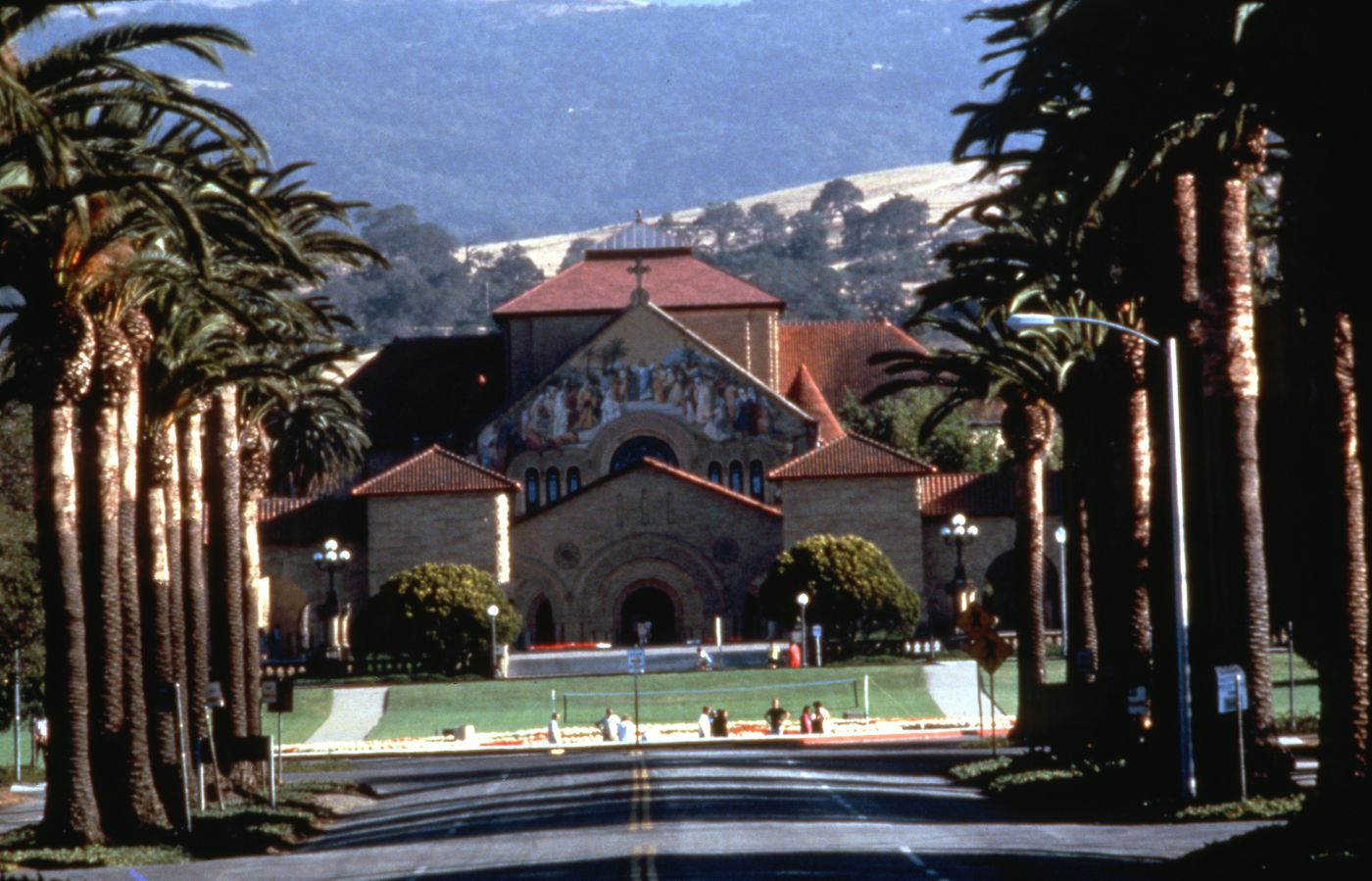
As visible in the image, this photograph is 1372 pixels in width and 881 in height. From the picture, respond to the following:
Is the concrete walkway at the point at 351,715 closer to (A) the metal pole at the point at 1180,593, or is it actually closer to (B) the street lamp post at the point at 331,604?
(B) the street lamp post at the point at 331,604

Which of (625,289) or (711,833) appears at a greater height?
(625,289)

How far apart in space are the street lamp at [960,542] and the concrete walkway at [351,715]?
686 inches

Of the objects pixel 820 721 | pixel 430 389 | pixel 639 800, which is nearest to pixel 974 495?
pixel 430 389

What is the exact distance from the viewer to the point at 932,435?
105312 millimetres

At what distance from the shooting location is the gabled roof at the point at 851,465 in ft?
278

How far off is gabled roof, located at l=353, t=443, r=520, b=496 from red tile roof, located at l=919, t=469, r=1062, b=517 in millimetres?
15592

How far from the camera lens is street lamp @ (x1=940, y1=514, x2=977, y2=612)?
69562mm

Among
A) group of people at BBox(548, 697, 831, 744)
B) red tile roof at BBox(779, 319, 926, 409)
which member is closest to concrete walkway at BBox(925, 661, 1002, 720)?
group of people at BBox(548, 697, 831, 744)

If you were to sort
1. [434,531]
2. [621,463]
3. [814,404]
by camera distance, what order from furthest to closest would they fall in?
[814,404] → [621,463] → [434,531]

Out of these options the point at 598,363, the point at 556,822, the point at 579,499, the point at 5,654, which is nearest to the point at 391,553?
the point at 579,499

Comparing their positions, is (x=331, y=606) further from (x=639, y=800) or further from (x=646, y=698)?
(x=639, y=800)

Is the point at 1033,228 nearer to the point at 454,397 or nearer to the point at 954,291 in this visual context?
the point at 954,291

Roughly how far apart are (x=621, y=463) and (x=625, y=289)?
424 inches

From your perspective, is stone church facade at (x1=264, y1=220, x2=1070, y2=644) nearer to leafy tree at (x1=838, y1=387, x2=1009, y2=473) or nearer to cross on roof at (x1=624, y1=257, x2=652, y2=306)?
cross on roof at (x1=624, y1=257, x2=652, y2=306)
